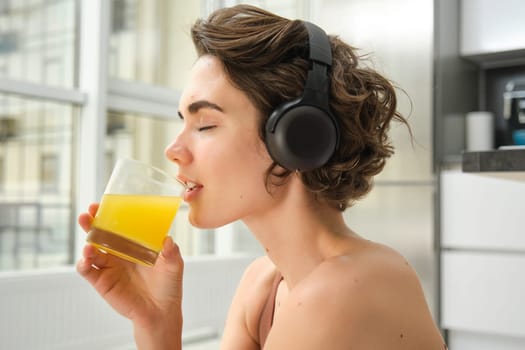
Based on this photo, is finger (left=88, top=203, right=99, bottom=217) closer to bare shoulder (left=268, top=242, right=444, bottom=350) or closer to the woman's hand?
the woman's hand

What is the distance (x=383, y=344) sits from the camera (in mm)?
833

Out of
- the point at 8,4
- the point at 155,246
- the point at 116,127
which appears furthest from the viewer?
the point at 116,127

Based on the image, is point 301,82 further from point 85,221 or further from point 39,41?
point 39,41

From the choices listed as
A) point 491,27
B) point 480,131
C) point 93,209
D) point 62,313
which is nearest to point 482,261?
point 480,131

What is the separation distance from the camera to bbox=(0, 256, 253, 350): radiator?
6.75ft

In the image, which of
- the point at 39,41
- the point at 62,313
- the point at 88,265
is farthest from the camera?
the point at 39,41

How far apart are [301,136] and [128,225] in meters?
0.30

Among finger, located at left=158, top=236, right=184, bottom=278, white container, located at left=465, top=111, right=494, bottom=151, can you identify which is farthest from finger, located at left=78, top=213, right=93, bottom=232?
white container, located at left=465, top=111, right=494, bottom=151

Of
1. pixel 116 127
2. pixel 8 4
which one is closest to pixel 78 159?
pixel 116 127

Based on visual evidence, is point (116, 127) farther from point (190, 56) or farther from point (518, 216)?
point (518, 216)

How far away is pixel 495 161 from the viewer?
873mm

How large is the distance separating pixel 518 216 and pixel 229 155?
2164 mm

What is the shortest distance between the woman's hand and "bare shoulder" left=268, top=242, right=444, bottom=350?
0.28 metres

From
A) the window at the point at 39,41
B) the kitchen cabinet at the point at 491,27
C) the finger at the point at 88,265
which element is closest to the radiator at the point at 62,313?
the window at the point at 39,41
